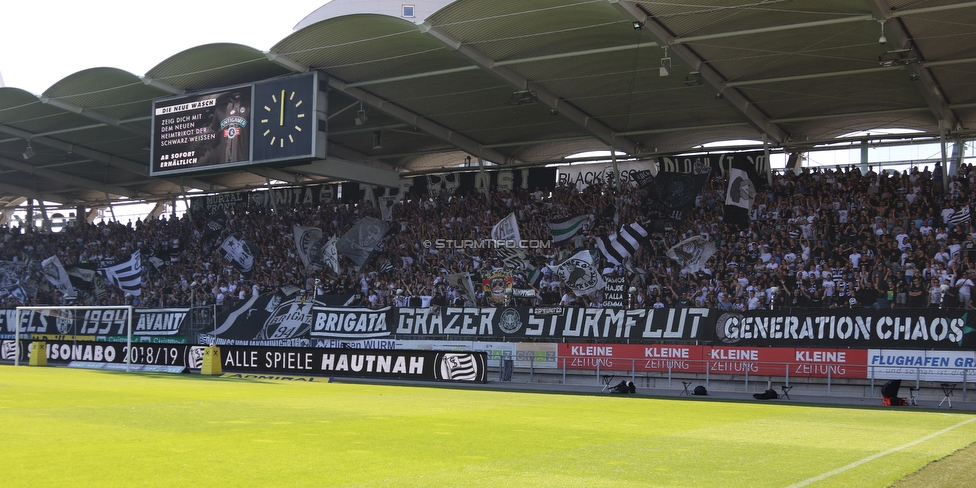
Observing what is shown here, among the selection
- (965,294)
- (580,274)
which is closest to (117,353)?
(580,274)

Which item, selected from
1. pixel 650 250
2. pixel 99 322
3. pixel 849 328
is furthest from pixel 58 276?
pixel 849 328

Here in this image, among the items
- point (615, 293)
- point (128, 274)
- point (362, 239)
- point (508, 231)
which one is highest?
point (508, 231)

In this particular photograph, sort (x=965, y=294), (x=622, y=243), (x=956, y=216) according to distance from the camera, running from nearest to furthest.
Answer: (x=965, y=294) → (x=956, y=216) → (x=622, y=243)

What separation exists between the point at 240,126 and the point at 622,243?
49.2ft

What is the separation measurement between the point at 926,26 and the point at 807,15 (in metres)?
3.47

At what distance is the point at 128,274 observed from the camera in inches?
1793

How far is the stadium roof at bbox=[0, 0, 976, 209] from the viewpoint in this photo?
24375 millimetres

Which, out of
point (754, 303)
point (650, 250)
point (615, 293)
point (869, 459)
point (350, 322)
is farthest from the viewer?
point (350, 322)

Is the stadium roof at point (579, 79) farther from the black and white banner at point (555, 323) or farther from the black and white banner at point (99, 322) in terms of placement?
the black and white banner at point (99, 322)

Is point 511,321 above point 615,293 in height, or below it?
below

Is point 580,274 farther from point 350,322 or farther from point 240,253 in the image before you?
point 240,253

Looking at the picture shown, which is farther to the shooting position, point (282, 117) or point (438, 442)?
point (282, 117)

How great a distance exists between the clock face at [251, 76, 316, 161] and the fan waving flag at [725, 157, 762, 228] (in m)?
15.9

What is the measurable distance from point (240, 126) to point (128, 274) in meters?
18.5
